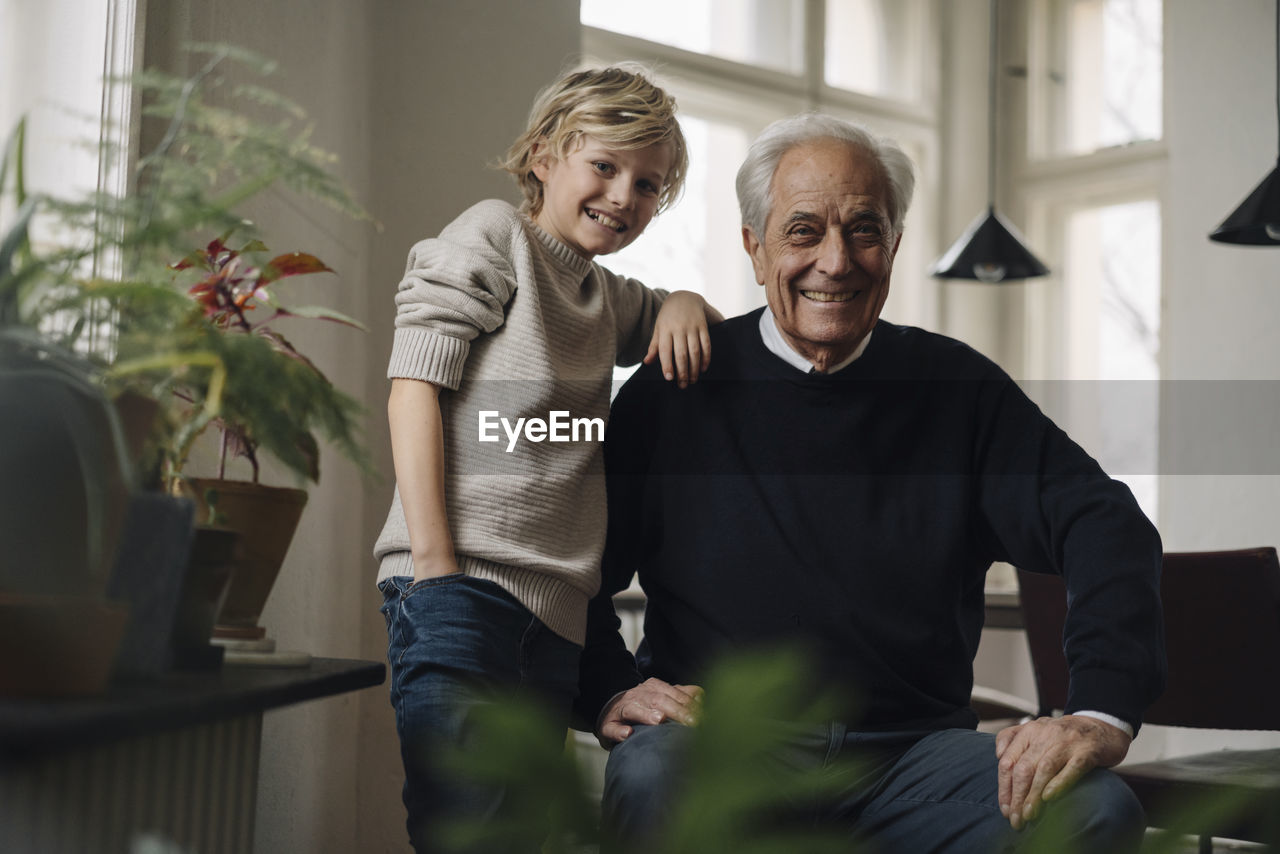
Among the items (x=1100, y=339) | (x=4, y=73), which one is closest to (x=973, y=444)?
(x=4, y=73)

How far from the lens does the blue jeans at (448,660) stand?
138 centimetres

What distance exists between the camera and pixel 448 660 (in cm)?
140

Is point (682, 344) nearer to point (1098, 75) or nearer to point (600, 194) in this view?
point (600, 194)

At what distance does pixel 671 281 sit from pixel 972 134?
1.80 meters

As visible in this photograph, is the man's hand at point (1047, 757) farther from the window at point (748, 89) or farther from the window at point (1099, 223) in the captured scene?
the window at point (1099, 223)

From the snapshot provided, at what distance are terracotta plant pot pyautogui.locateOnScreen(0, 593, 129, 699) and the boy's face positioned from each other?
1048 millimetres

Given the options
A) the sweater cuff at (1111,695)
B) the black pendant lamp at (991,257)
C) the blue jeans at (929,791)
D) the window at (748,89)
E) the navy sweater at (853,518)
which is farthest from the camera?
the window at (748,89)

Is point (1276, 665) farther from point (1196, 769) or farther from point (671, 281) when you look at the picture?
point (671, 281)

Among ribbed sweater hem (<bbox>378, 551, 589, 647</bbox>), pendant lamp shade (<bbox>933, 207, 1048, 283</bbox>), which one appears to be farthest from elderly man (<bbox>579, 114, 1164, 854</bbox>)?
pendant lamp shade (<bbox>933, 207, 1048, 283</bbox>)

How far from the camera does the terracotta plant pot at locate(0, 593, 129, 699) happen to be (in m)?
0.80

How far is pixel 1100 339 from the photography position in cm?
532

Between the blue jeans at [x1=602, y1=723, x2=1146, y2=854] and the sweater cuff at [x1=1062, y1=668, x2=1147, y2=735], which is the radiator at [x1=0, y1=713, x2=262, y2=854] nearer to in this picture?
the blue jeans at [x1=602, y1=723, x2=1146, y2=854]

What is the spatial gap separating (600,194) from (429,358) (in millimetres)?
390

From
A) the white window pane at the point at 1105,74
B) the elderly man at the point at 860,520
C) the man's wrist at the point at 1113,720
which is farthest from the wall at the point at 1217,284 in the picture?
the man's wrist at the point at 1113,720
